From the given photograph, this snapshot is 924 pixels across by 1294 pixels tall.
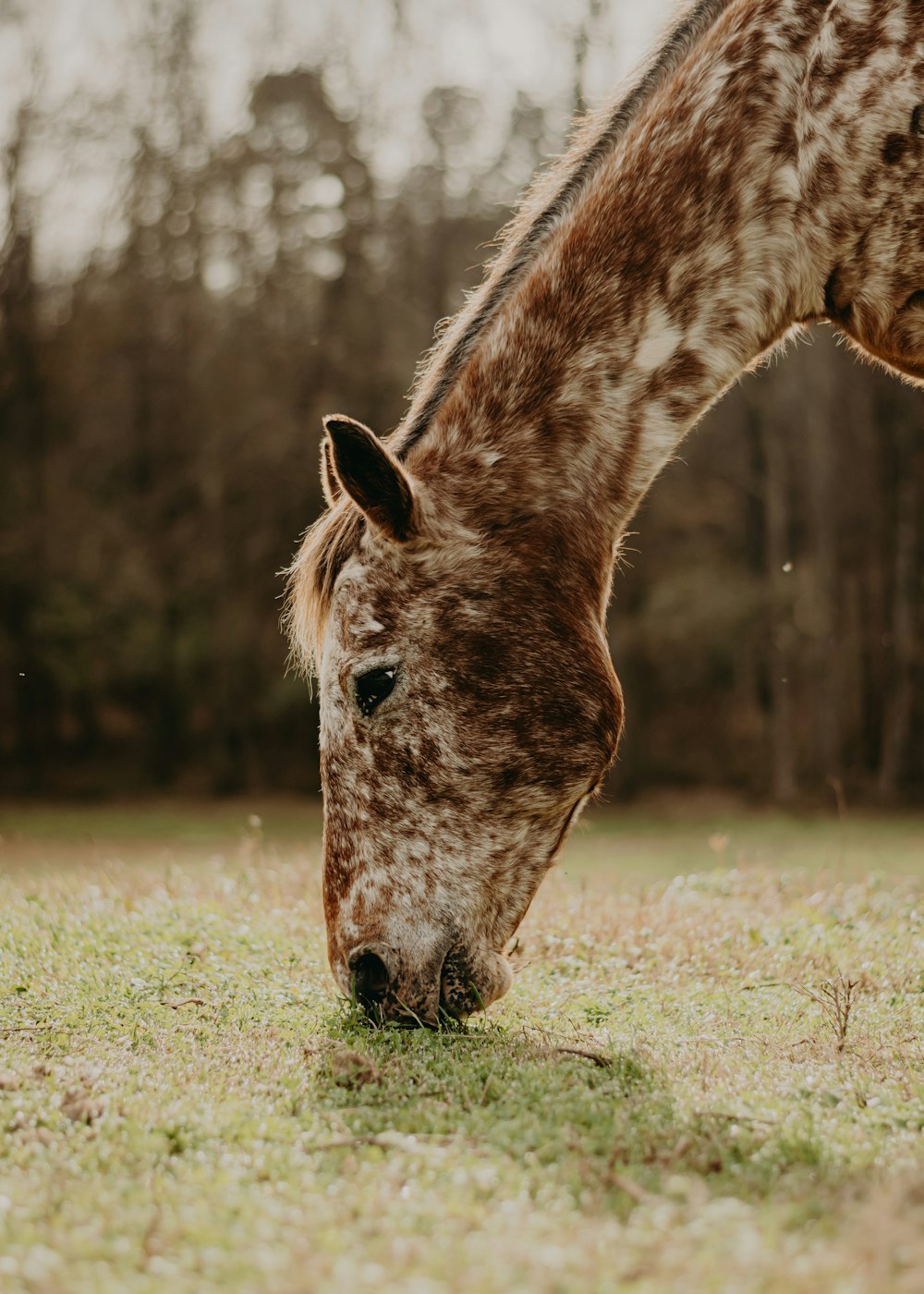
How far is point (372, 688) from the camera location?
3.63m

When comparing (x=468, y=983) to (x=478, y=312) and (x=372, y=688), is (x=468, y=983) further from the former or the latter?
(x=478, y=312)

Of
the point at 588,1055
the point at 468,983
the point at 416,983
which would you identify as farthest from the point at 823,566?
the point at 588,1055

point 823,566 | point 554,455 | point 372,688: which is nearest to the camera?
point 372,688

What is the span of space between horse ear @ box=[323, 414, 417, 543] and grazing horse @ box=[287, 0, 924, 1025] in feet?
0.03

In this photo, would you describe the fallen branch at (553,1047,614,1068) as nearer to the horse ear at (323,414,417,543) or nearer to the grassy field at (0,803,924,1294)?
the grassy field at (0,803,924,1294)

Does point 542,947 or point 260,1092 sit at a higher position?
point 260,1092

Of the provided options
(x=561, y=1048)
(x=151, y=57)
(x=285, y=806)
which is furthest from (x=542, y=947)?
(x=151, y=57)

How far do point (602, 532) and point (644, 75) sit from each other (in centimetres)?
172

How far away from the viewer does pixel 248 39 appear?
19703mm

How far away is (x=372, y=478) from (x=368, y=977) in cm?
157

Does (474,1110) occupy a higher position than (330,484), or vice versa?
(330,484)

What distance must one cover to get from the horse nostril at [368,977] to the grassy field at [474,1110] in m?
0.09

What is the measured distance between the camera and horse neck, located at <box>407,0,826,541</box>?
3713 millimetres

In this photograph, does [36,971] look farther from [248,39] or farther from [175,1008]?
[248,39]
